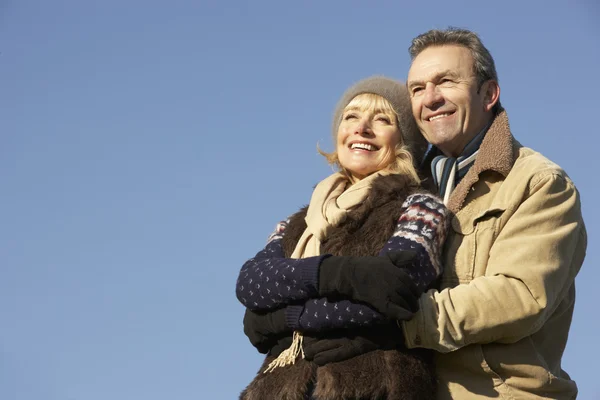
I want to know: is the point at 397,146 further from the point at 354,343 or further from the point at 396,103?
the point at 354,343

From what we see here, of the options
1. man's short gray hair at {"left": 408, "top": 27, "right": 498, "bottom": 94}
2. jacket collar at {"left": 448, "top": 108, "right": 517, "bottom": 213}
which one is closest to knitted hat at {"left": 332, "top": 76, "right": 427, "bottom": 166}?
man's short gray hair at {"left": 408, "top": 27, "right": 498, "bottom": 94}

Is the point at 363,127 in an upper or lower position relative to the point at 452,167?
upper

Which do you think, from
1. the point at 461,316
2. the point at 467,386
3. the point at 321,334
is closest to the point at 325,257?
the point at 321,334

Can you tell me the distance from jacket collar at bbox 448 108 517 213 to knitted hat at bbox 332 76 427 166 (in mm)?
460

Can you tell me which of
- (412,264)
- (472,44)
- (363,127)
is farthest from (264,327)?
(472,44)

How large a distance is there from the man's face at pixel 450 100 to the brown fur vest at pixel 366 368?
0.55 meters

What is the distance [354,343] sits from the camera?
434cm

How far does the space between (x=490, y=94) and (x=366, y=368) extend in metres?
1.92

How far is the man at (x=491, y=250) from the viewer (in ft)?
14.4

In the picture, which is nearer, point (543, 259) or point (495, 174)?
point (543, 259)

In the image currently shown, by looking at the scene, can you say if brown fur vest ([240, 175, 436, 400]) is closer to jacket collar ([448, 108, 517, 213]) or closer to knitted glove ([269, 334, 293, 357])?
knitted glove ([269, 334, 293, 357])

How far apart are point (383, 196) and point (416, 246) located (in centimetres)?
43

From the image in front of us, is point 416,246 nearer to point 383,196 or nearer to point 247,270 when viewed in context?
point 383,196

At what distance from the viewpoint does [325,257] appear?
4430 millimetres
